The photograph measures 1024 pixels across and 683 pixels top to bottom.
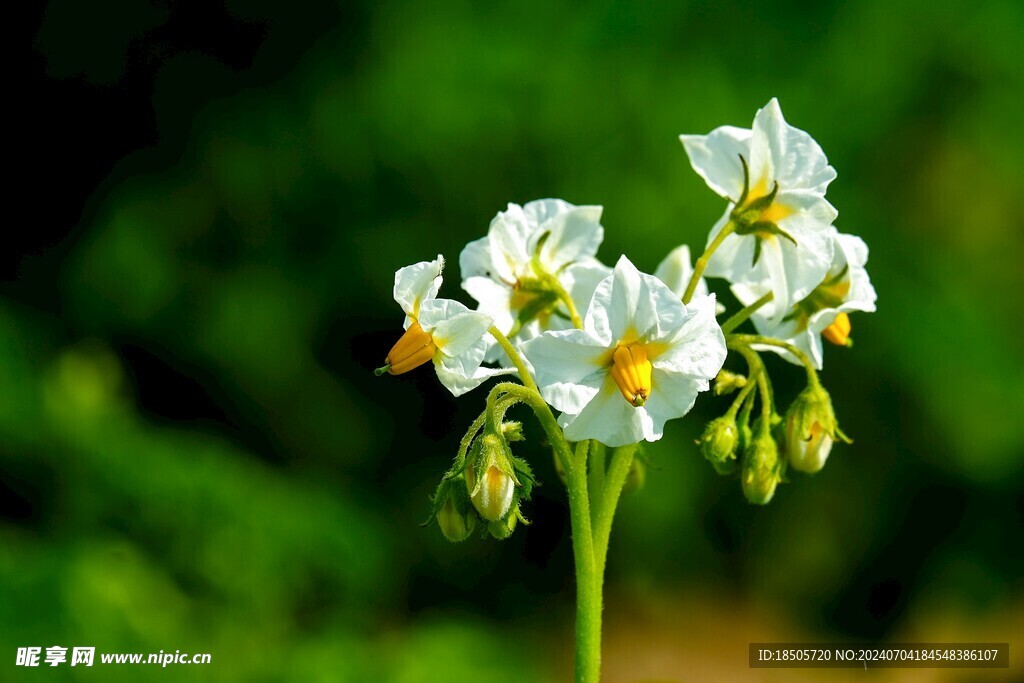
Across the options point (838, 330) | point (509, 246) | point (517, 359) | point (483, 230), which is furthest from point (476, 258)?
point (483, 230)

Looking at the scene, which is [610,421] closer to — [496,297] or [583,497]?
[583,497]

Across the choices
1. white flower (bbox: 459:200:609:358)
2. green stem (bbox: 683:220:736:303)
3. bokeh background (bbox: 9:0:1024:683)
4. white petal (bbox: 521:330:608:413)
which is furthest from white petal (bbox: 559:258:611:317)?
bokeh background (bbox: 9:0:1024:683)

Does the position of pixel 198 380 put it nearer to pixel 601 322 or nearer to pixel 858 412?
pixel 858 412

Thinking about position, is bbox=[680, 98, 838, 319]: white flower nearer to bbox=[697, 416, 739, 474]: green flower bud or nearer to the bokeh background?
bbox=[697, 416, 739, 474]: green flower bud

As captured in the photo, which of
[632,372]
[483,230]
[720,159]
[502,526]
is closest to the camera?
[632,372]

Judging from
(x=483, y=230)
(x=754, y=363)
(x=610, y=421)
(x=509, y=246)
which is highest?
(x=483, y=230)

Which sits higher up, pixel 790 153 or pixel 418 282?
pixel 790 153

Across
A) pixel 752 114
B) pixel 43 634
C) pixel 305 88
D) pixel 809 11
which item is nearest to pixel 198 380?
pixel 305 88
